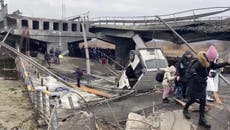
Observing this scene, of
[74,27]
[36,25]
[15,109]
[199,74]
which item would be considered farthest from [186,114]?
[74,27]

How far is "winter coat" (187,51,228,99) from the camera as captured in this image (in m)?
9.87

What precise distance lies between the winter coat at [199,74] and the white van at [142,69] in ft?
28.2

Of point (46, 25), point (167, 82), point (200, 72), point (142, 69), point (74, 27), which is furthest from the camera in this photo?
point (74, 27)

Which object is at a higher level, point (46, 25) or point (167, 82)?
point (46, 25)

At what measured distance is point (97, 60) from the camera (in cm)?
4772

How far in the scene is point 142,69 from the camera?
19.2 m

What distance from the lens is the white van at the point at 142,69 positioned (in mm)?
18828

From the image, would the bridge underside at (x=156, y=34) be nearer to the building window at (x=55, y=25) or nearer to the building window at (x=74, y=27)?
the building window at (x=74, y=27)

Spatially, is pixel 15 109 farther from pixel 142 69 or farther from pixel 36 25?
pixel 36 25

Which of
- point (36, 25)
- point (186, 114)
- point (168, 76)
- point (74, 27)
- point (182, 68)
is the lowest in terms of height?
point (186, 114)

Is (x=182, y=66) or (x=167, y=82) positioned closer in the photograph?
(x=182, y=66)

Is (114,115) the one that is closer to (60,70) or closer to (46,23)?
(60,70)

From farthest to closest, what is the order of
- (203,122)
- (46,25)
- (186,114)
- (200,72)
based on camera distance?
1. (46,25)
2. (186,114)
3. (203,122)
4. (200,72)

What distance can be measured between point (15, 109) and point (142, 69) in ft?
20.1
